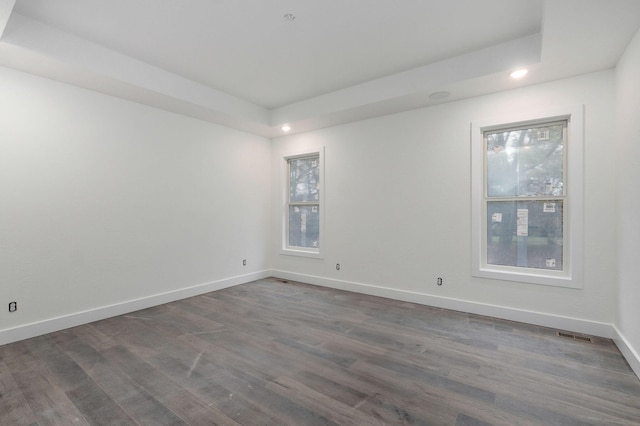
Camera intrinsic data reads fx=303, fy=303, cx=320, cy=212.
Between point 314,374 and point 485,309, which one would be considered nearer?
point 314,374

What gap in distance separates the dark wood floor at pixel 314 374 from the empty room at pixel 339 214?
20mm

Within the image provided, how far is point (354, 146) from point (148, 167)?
291 cm

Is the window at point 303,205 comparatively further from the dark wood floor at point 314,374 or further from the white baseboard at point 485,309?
the dark wood floor at point 314,374

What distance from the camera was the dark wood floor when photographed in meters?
1.85

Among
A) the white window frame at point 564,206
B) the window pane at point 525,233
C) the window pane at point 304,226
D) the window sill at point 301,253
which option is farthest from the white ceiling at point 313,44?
the window sill at point 301,253

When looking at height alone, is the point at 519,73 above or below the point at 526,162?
above

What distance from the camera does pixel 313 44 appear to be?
3066 millimetres

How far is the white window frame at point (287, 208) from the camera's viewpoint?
5.05m

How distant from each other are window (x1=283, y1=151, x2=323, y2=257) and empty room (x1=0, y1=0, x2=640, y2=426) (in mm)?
453

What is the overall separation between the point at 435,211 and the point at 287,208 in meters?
2.76

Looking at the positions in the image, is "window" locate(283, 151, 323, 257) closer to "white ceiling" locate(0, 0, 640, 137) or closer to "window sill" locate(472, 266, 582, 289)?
"white ceiling" locate(0, 0, 640, 137)

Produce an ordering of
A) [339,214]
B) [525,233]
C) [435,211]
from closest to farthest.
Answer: [525,233] → [435,211] → [339,214]

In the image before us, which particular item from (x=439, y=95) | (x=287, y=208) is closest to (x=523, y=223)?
(x=439, y=95)

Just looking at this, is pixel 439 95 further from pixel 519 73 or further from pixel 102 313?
pixel 102 313
